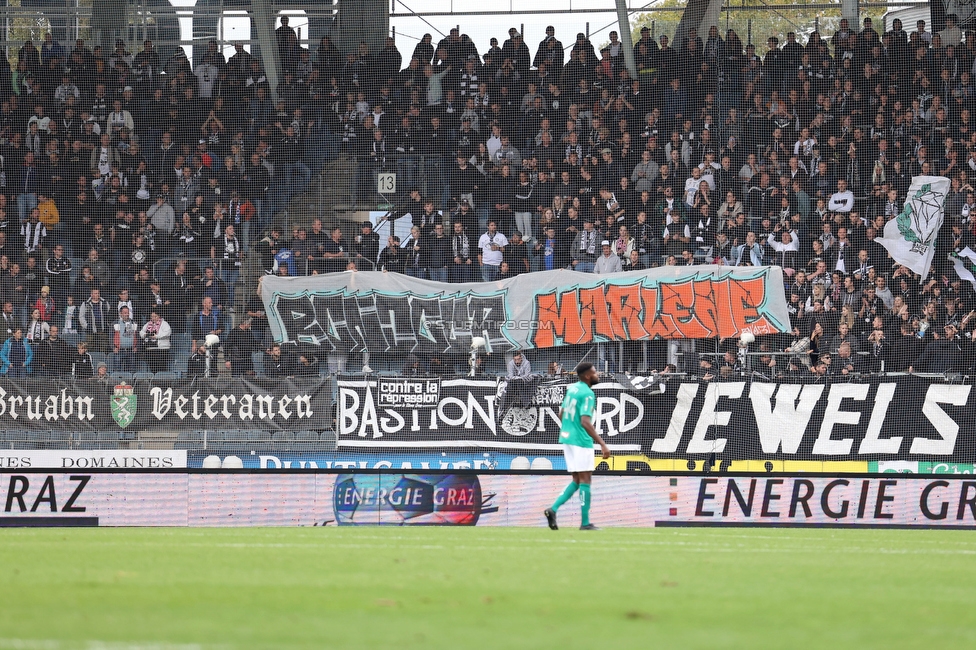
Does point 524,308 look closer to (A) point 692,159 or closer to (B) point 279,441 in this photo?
(A) point 692,159

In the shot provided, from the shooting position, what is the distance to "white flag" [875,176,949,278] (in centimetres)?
1920

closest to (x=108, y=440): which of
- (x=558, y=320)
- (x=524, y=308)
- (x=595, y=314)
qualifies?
(x=524, y=308)

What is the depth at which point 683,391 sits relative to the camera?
17.5 m

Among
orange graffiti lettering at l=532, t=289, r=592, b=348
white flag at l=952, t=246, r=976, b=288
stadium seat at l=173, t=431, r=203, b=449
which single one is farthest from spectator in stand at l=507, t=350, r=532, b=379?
white flag at l=952, t=246, r=976, b=288

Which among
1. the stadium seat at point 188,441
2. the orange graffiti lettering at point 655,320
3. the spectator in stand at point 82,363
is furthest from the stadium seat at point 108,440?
the orange graffiti lettering at point 655,320

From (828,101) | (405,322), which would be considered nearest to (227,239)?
(405,322)

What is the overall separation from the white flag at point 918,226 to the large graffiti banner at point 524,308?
2.05m

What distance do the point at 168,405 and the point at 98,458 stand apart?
1.21 metres

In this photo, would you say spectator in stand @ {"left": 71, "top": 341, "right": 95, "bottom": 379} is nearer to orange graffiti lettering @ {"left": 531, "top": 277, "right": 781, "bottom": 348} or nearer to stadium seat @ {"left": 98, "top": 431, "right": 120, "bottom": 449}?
stadium seat @ {"left": 98, "top": 431, "right": 120, "bottom": 449}

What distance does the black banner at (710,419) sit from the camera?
1692cm

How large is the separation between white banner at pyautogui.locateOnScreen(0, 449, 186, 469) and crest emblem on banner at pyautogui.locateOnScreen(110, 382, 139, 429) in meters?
0.48

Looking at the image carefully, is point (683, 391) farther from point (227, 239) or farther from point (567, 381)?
point (227, 239)

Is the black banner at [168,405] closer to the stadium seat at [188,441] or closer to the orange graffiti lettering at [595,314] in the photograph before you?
the stadium seat at [188,441]

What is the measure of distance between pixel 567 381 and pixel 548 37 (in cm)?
720
